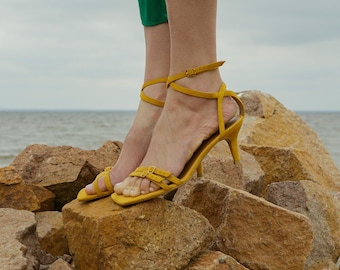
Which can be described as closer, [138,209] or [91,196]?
[138,209]

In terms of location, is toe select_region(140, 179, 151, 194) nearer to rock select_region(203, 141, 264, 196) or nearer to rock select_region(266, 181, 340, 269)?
rock select_region(203, 141, 264, 196)

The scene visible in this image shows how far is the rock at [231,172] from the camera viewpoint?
9.22 feet

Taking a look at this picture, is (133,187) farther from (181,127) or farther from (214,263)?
(214,263)

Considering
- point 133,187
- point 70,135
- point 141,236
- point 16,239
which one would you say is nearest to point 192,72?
point 133,187

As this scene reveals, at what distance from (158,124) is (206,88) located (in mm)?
227

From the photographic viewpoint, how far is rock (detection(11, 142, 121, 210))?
10.0 feet

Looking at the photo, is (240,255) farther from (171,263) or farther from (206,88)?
(206,88)

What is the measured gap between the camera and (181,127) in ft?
6.89

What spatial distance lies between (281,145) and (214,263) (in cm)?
235

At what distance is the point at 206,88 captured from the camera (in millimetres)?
2111

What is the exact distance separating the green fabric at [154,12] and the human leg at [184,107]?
0.59 feet

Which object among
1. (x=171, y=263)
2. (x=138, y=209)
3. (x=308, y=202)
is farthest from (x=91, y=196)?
(x=308, y=202)

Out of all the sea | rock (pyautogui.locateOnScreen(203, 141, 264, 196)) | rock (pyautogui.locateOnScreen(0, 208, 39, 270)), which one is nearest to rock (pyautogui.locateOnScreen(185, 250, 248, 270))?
rock (pyautogui.locateOnScreen(0, 208, 39, 270))

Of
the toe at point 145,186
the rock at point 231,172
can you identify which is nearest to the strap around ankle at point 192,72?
the toe at point 145,186
